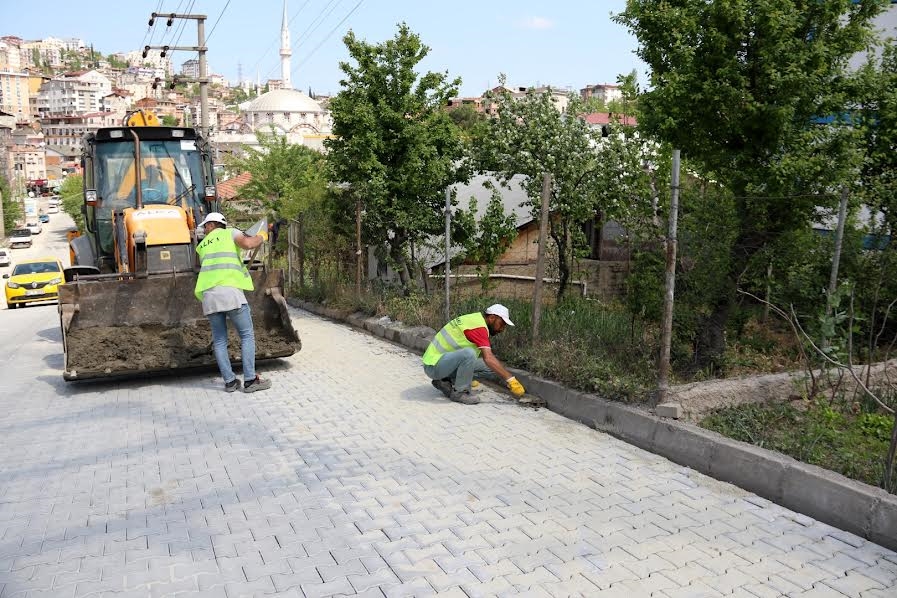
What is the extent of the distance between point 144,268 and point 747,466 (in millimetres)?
7119

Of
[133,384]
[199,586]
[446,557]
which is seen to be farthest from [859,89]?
[133,384]

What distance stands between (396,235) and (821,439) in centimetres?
878

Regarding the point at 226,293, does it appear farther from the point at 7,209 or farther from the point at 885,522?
the point at 7,209

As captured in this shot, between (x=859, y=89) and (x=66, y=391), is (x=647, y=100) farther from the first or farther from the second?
(x=66, y=391)

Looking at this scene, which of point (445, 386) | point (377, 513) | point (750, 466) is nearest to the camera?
point (377, 513)

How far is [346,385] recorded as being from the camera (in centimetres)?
850

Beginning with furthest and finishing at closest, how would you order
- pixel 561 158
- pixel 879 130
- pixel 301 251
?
pixel 301 251
pixel 561 158
pixel 879 130

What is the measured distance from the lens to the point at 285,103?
127 m

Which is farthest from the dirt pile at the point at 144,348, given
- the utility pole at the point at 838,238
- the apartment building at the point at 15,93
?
the apartment building at the point at 15,93

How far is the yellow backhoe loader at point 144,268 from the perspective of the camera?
840 centimetres

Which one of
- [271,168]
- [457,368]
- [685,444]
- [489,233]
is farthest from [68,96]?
[685,444]

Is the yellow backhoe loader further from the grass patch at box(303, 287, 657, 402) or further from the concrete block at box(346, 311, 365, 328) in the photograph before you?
the concrete block at box(346, 311, 365, 328)

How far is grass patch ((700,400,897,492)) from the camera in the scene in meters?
5.00

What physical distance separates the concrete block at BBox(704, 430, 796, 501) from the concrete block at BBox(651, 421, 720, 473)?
0.06m
